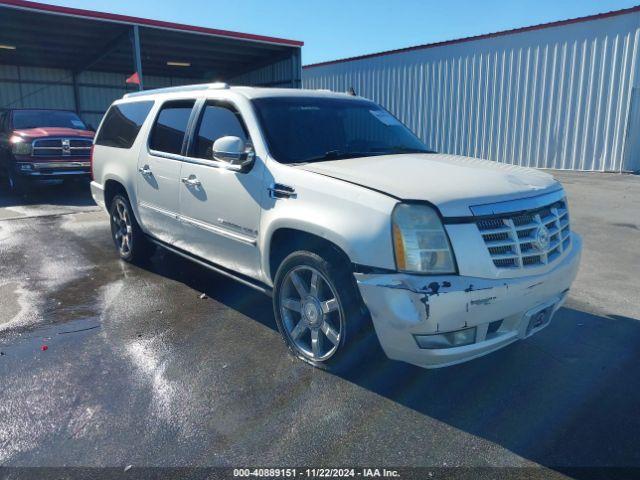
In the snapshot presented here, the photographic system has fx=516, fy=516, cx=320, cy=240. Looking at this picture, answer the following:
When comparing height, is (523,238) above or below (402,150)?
below

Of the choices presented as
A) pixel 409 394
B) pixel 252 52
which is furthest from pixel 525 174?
pixel 252 52

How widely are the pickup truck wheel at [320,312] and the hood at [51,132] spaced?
9690 millimetres

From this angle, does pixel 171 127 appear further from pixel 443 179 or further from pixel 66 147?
pixel 66 147

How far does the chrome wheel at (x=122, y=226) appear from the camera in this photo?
232 inches

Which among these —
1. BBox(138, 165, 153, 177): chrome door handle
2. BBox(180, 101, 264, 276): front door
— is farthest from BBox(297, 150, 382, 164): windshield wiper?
BBox(138, 165, 153, 177): chrome door handle

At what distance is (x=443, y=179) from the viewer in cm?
321

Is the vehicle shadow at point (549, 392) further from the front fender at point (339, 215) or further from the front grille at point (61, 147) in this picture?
the front grille at point (61, 147)

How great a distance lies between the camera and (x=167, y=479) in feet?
8.05

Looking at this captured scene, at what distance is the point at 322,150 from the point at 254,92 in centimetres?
80

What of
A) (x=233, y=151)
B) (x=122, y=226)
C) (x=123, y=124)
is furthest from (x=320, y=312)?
(x=123, y=124)

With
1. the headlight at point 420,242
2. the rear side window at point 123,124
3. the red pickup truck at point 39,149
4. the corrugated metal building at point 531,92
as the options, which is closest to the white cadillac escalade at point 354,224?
the headlight at point 420,242

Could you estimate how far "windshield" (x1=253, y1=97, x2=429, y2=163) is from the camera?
12.6 ft

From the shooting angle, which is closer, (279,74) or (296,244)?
(296,244)

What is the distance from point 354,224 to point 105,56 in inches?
775
